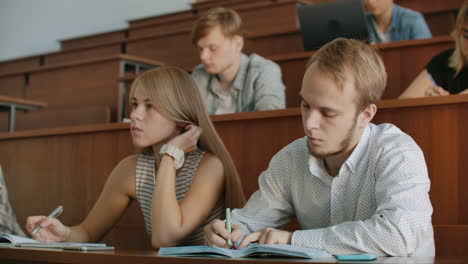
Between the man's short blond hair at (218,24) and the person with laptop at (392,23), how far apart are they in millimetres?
402

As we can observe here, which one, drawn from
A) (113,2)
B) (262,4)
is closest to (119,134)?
(262,4)

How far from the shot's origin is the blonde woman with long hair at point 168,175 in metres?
0.96

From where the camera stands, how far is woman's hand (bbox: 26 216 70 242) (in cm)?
97

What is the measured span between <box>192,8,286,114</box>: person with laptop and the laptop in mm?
149

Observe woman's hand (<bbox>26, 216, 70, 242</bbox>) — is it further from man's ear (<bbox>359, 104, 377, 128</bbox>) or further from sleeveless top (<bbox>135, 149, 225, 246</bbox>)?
man's ear (<bbox>359, 104, 377, 128</bbox>)

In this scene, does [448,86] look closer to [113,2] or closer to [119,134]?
[119,134]

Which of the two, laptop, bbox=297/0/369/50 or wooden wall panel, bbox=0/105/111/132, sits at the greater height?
laptop, bbox=297/0/369/50

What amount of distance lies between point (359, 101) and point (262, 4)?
170cm

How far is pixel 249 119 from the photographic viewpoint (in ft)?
3.81

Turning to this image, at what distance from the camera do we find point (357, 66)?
0.76 m

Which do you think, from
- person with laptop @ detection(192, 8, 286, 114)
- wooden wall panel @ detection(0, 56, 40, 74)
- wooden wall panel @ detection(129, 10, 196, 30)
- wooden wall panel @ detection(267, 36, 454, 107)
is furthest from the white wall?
wooden wall panel @ detection(267, 36, 454, 107)

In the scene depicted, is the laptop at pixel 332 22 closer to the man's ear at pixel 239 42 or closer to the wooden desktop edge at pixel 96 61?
the man's ear at pixel 239 42

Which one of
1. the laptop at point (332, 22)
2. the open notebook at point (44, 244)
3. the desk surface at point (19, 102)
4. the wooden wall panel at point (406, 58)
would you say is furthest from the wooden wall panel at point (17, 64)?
the open notebook at point (44, 244)

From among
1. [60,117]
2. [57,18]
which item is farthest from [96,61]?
[57,18]
